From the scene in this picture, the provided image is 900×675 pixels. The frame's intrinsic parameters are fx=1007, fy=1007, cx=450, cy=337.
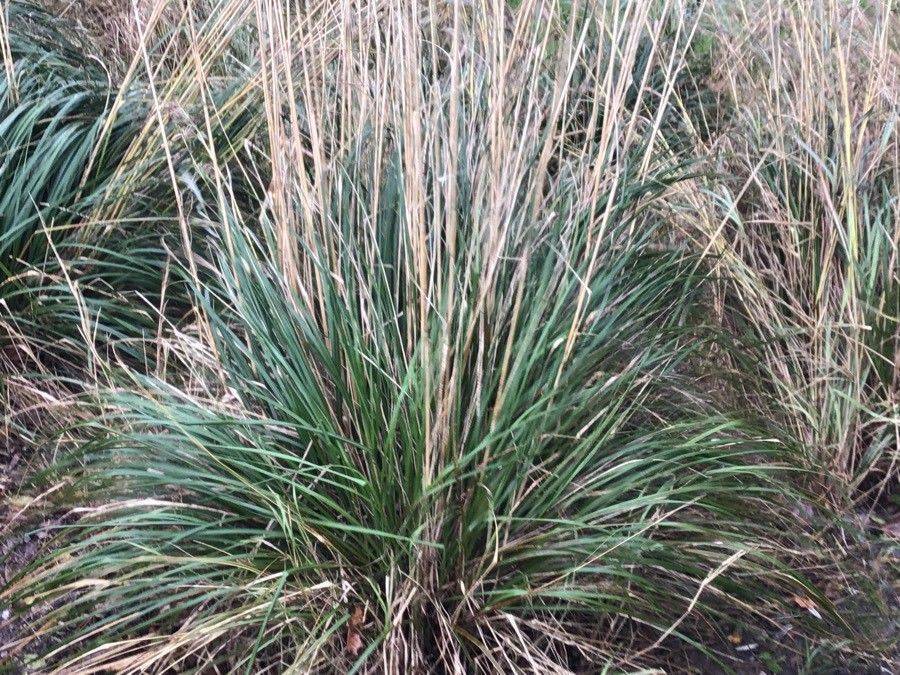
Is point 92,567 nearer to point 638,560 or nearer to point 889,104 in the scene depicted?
point 638,560

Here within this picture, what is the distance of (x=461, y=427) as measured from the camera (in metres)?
2.48

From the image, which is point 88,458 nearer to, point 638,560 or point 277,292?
point 277,292

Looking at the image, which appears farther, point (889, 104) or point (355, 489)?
point (889, 104)

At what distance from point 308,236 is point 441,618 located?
40.4 inches

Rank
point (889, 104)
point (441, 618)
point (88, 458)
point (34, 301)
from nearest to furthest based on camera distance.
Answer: point (441, 618)
point (88, 458)
point (34, 301)
point (889, 104)

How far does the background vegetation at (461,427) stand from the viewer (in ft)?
7.68

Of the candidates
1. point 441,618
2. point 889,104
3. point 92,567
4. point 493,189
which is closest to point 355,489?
point 441,618

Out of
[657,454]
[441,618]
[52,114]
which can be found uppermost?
[52,114]

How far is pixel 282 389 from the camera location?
2.59 m

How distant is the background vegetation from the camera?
234 centimetres

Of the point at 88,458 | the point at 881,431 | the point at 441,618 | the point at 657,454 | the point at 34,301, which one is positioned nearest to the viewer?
the point at 441,618

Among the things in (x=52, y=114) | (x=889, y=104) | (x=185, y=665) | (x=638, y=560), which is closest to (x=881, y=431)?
(x=638, y=560)

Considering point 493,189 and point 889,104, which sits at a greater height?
point 493,189

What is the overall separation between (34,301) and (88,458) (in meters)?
0.92
